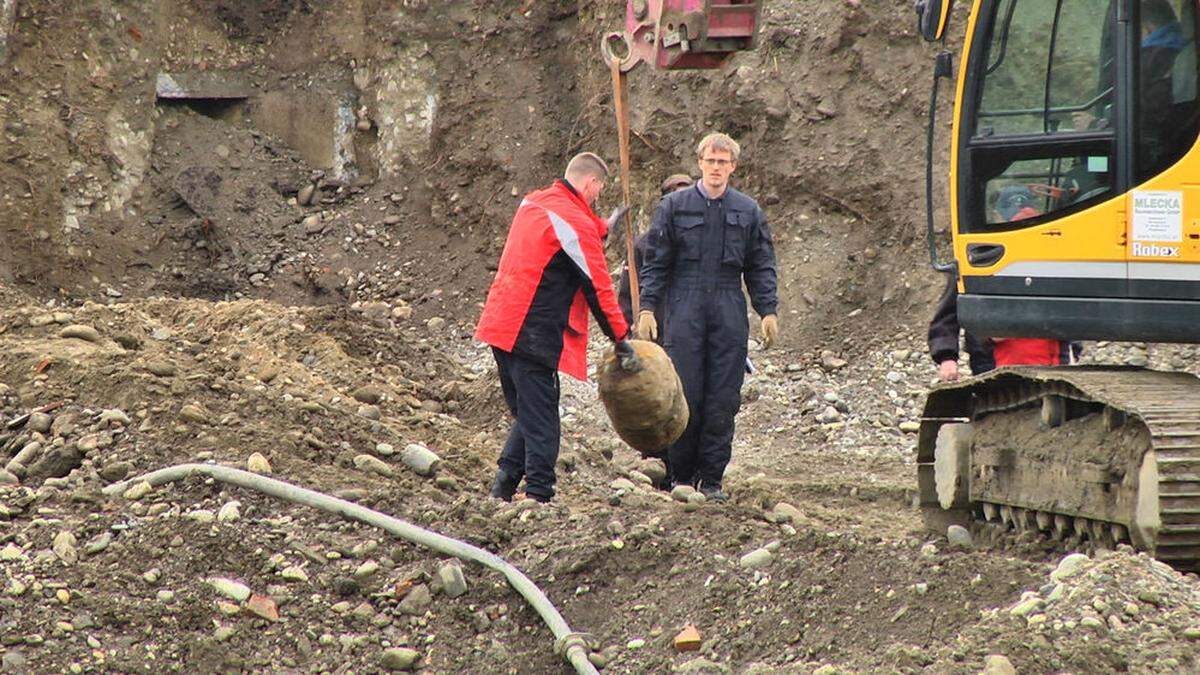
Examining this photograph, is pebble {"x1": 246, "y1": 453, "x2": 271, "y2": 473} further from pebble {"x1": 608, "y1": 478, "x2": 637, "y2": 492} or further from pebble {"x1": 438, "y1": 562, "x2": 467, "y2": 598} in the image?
pebble {"x1": 608, "y1": 478, "x2": 637, "y2": 492}

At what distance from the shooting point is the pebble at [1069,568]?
553 cm

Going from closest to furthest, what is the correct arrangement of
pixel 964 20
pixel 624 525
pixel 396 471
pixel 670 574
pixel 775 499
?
1. pixel 670 574
2. pixel 624 525
3. pixel 396 471
4. pixel 775 499
5. pixel 964 20

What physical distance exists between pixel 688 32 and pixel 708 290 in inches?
61.0

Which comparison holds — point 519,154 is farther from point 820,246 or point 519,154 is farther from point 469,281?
point 820,246

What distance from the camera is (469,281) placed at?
14.9m

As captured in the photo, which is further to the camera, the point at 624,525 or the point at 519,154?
the point at 519,154

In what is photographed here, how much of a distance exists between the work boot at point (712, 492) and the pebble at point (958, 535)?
3.69 feet

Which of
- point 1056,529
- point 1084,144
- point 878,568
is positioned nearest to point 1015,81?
point 1084,144

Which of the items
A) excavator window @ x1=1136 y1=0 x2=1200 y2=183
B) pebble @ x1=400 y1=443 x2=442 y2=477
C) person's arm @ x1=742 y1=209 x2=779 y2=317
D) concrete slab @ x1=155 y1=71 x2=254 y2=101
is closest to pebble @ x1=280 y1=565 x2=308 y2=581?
pebble @ x1=400 y1=443 x2=442 y2=477

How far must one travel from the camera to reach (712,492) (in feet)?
27.5

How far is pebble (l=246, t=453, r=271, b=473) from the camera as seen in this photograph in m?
7.16

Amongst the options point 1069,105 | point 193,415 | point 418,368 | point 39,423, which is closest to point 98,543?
point 193,415

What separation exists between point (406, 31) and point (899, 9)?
4874 millimetres

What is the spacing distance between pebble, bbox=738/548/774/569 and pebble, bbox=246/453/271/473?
2.20 m
